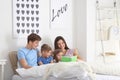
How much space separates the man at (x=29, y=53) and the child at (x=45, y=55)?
0.10 meters

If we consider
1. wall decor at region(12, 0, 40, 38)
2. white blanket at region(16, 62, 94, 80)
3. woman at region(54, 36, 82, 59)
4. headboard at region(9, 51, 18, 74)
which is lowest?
white blanket at region(16, 62, 94, 80)

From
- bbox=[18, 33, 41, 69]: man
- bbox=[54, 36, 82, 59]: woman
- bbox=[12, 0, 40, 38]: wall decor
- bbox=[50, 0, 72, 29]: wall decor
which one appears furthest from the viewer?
bbox=[50, 0, 72, 29]: wall decor

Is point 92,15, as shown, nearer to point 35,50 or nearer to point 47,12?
point 47,12

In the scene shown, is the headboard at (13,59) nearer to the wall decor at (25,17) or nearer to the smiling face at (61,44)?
the wall decor at (25,17)

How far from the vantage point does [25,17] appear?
3.87 meters

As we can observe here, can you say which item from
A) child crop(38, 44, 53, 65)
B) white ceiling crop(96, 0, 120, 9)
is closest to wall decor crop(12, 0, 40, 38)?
child crop(38, 44, 53, 65)

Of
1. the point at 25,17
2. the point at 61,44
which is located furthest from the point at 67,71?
the point at 25,17

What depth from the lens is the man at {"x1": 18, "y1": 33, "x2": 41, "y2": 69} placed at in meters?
3.54

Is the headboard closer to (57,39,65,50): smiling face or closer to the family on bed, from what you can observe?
the family on bed

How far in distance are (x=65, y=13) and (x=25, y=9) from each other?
2.31 feet

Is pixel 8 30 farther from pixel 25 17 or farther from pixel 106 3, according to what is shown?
pixel 106 3

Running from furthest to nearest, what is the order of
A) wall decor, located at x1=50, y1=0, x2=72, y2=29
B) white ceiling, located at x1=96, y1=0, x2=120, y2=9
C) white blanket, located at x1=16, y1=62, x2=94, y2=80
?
white ceiling, located at x1=96, y1=0, x2=120, y2=9
wall decor, located at x1=50, y1=0, x2=72, y2=29
white blanket, located at x1=16, y1=62, x2=94, y2=80

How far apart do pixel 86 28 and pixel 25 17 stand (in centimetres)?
97

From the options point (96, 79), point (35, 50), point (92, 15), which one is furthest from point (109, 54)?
point (96, 79)
